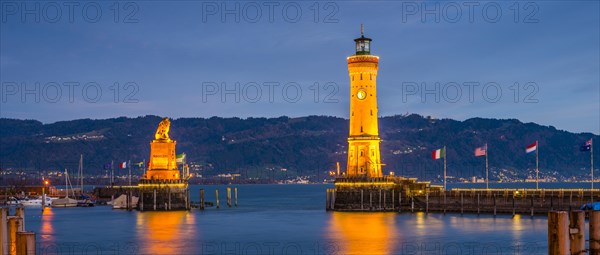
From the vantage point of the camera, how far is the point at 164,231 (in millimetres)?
93250

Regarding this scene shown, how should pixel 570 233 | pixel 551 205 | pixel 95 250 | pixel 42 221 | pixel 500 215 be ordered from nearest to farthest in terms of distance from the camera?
pixel 570 233 < pixel 95 250 < pixel 551 205 < pixel 500 215 < pixel 42 221

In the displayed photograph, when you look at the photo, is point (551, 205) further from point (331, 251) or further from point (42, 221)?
point (42, 221)

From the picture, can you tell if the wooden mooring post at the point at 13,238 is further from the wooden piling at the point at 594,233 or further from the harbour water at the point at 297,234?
the harbour water at the point at 297,234

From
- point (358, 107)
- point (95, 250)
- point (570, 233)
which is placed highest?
point (358, 107)

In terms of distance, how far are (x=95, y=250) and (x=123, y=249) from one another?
2.30 metres

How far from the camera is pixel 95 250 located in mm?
77438

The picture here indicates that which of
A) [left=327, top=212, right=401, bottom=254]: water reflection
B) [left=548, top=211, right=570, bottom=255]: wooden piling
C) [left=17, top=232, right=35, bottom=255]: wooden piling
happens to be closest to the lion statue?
[left=327, top=212, right=401, bottom=254]: water reflection

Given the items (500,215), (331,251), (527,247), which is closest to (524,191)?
(500,215)

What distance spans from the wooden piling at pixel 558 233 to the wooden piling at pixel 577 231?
2.23 ft

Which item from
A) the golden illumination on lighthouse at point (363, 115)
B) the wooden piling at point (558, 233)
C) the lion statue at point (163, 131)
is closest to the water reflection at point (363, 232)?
the golden illumination on lighthouse at point (363, 115)

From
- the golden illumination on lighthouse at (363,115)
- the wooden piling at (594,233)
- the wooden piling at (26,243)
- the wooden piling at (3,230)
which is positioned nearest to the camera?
the wooden piling at (594,233)

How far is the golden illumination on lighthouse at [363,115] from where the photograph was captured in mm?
108000

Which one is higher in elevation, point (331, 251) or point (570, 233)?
point (570, 233)

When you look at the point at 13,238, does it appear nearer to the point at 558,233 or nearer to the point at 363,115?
the point at 558,233
